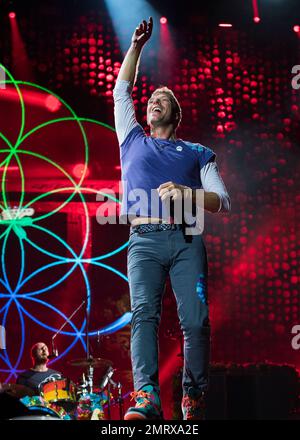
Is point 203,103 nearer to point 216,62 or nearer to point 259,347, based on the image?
point 216,62

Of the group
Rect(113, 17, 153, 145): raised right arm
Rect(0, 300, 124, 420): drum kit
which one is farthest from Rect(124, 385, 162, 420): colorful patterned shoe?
Rect(0, 300, 124, 420): drum kit

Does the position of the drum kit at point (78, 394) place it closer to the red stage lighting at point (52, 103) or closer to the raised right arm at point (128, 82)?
the raised right arm at point (128, 82)

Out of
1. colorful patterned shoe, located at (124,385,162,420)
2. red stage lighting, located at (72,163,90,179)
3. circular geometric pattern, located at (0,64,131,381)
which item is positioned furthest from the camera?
red stage lighting, located at (72,163,90,179)

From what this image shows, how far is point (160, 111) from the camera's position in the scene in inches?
134

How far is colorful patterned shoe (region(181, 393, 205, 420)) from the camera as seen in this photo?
9.15ft

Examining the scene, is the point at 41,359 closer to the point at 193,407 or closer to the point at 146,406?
the point at 193,407

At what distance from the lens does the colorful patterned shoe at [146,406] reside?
2.53m

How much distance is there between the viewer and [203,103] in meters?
6.99

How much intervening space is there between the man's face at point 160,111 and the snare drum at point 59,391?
9.61 feet

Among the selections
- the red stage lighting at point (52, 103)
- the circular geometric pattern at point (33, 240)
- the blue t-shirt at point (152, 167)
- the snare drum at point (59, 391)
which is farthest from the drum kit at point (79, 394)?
the red stage lighting at point (52, 103)

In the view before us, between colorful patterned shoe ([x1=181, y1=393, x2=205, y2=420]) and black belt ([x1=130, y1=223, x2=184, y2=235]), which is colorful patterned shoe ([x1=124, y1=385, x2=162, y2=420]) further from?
black belt ([x1=130, y1=223, x2=184, y2=235])

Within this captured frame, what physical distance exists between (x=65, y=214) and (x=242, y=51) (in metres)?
2.74
